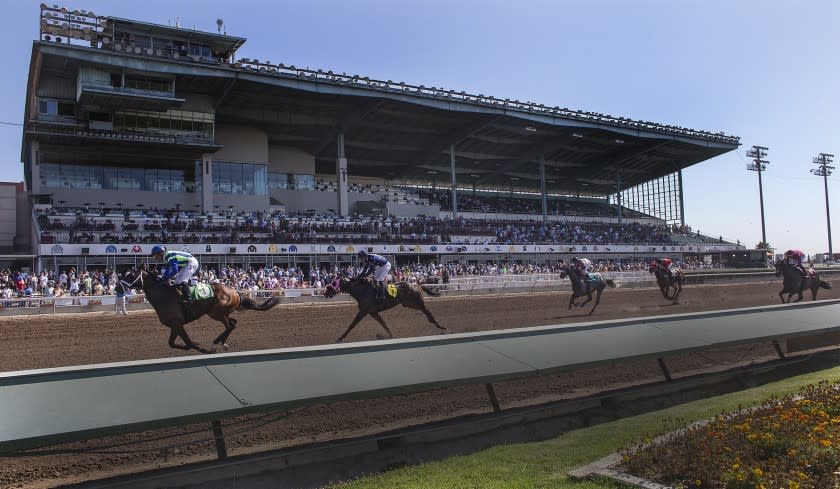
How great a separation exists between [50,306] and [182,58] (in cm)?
1998

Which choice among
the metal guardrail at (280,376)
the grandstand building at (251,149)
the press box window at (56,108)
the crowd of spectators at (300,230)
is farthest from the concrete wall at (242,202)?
the metal guardrail at (280,376)

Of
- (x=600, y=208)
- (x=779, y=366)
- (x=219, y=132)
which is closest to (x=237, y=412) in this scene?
(x=779, y=366)

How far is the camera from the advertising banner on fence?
27969 mm

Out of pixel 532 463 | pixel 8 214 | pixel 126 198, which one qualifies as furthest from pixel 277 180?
pixel 532 463

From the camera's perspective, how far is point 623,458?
5.01 metres

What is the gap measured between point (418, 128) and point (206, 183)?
1746cm

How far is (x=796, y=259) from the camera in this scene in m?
19.9

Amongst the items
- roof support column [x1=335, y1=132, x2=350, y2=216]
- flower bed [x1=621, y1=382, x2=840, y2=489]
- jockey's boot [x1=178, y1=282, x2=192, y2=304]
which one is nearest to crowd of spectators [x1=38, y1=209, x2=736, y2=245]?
roof support column [x1=335, y1=132, x2=350, y2=216]

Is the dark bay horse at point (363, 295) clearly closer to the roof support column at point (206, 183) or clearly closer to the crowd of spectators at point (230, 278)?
the crowd of spectators at point (230, 278)

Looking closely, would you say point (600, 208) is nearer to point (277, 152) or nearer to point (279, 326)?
point (277, 152)

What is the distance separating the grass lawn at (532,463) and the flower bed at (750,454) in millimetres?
483

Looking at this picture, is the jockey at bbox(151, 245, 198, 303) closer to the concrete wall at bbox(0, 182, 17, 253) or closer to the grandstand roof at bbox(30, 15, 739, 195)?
the grandstand roof at bbox(30, 15, 739, 195)

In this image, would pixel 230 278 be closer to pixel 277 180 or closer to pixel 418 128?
pixel 277 180

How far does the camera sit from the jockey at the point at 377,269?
12859 mm
